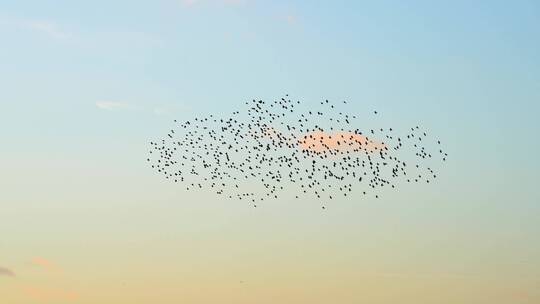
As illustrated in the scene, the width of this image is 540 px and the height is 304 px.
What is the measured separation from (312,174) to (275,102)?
69.8 ft

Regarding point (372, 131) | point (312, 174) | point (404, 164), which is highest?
point (372, 131)

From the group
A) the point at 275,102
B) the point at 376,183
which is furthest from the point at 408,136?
the point at 275,102

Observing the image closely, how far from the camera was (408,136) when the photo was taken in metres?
69.5

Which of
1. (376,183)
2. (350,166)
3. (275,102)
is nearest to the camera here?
(275,102)

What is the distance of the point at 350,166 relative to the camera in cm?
9056

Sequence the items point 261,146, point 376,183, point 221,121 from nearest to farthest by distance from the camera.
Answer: point 221,121, point 261,146, point 376,183

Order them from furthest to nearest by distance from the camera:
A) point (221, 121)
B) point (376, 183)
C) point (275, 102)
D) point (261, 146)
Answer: point (376, 183) → point (261, 146) → point (221, 121) → point (275, 102)

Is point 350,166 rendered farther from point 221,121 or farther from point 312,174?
point 221,121

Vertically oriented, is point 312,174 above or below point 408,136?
below

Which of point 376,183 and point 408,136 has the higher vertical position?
point 408,136

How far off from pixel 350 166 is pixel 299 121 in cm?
3085

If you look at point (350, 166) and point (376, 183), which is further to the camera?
point (350, 166)

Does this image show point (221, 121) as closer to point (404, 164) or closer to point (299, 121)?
point (299, 121)

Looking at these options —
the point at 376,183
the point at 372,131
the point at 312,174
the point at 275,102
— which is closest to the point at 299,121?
the point at 275,102
